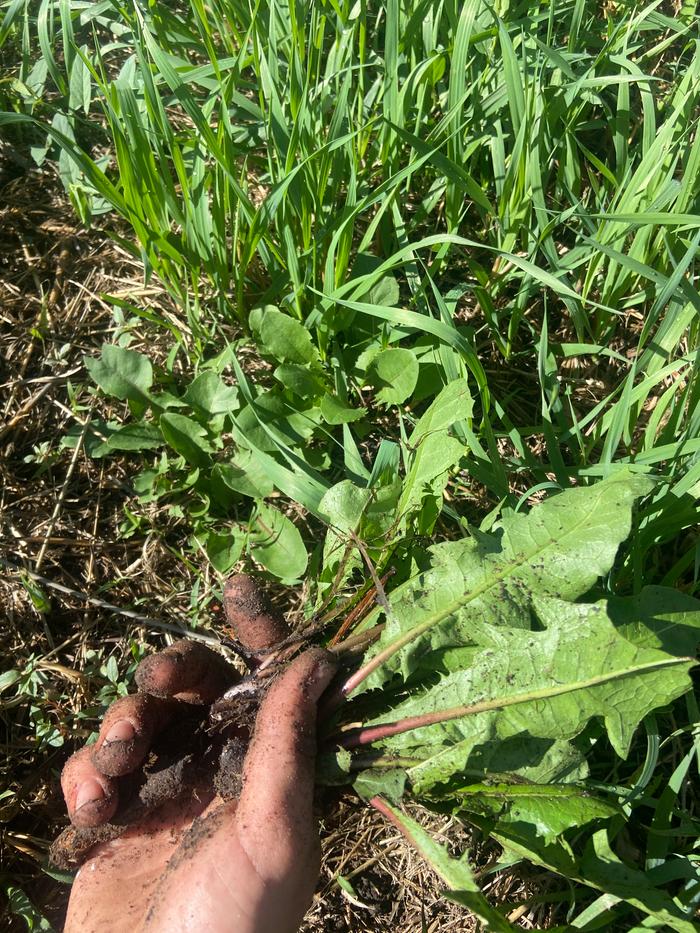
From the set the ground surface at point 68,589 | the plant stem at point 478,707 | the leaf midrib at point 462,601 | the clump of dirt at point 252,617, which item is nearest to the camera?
the plant stem at point 478,707

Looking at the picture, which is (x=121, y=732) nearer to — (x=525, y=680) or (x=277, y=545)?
(x=277, y=545)

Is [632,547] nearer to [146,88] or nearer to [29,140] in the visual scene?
[146,88]

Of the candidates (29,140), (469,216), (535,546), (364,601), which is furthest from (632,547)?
(29,140)

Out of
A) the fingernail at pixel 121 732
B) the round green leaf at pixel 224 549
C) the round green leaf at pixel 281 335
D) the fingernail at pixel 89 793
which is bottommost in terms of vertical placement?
the fingernail at pixel 89 793

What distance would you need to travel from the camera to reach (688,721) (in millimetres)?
1894

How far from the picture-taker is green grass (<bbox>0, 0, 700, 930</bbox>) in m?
1.83

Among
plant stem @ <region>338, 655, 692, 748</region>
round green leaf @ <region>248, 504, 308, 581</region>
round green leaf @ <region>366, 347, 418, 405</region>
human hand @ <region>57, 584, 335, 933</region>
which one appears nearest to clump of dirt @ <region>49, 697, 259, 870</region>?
human hand @ <region>57, 584, 335, 933</region>

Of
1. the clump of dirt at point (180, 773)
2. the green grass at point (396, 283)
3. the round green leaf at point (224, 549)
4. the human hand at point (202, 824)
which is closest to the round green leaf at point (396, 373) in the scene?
the green grass at point (396, 283)

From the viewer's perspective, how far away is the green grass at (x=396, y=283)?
1.83 meters

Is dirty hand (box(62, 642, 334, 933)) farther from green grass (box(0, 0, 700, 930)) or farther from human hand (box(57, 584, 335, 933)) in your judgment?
green grass (box(0, 0, 700, 930))

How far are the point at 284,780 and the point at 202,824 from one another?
0.21m

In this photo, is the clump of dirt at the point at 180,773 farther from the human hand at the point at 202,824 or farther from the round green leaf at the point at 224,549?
the round green leaf at the point at 224,549

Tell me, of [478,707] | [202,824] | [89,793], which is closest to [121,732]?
[89,793]

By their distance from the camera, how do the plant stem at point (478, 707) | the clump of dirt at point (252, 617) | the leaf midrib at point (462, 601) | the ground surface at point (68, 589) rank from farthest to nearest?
the ground surface at point (68, 589), the clump of dirt at point (252, 617), the leaf midrib at point (462, 601), the plant stem at point (478, 707)
